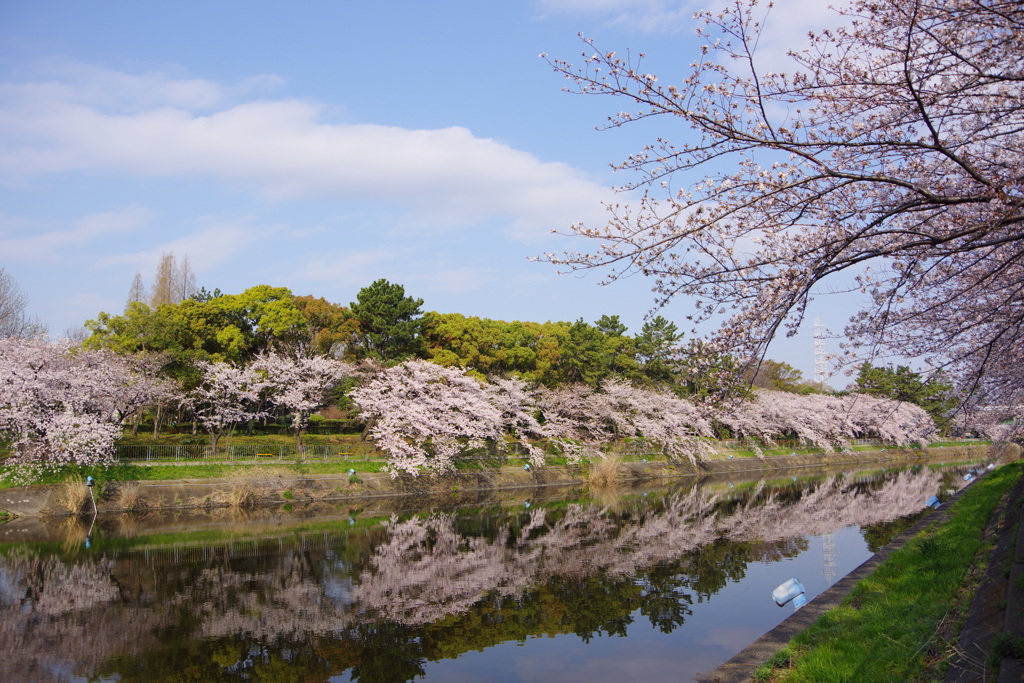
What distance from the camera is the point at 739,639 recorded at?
37.4 ft

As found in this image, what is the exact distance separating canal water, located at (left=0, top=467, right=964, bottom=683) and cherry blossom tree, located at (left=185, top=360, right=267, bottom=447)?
26.9 feet

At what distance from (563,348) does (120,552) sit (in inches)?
1151

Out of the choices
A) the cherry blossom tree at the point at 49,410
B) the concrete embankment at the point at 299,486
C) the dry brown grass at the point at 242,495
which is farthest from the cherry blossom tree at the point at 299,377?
the cherry blossom tree at the point at 49,410

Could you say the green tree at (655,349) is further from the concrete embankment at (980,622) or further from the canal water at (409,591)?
the concrete embankment at (980,622)

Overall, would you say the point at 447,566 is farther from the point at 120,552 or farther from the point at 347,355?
the point at 347,355

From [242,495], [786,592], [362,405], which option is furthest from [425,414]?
[786,592]

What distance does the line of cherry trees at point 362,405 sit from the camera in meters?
23.7

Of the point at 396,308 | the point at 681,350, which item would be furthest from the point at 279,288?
the point at 681,350

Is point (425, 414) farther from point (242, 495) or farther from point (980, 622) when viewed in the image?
point (980, 622)

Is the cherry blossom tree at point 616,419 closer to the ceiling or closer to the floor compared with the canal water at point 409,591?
closer to the ceiling

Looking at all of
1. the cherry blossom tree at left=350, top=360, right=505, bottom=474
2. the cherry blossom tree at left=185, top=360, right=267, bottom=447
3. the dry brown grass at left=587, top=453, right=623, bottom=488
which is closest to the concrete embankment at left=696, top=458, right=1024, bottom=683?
the cherry blossom tree at left=350, top=360, right=505, bottom=474

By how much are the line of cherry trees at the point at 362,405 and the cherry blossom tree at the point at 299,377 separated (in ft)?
0.24

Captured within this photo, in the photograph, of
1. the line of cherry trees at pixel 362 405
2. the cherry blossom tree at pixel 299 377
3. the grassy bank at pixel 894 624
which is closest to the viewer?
the grassy bank at pixel 894 624

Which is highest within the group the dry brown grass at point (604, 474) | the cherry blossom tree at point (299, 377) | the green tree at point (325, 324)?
the green tree at point (325, 324)
